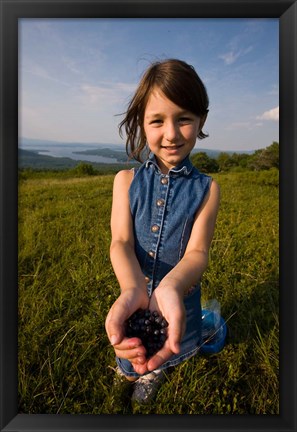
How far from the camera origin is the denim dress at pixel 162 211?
1.61m

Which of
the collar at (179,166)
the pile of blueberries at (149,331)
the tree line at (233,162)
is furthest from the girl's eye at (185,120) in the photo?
the tree line at (233,162)

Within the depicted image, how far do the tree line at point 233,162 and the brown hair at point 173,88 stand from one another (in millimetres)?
812

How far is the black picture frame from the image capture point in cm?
156

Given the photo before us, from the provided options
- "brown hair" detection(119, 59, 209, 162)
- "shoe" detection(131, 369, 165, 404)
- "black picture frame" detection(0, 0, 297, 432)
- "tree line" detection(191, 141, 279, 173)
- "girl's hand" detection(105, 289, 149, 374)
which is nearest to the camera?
"girl's hand" detection(105, 289, 149, 374)

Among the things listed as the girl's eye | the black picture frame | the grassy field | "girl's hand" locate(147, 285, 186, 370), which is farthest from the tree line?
"girl's hand" locate(147, 285, 186, 370)

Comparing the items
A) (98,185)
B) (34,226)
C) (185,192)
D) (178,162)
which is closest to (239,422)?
(185,192)

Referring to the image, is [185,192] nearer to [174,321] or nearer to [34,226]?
[174,321]

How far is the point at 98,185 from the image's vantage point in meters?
3.06

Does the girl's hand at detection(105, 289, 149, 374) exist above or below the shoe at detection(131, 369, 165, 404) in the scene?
above

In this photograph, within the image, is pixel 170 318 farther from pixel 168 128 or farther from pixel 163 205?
pixel 168 128

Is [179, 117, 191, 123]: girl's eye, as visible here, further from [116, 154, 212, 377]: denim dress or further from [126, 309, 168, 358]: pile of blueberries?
[126, 309, 168, 358]: pile of blueberries

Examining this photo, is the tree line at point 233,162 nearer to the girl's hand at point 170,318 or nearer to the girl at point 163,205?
the girl at point 163,205

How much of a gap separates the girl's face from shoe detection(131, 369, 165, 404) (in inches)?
38.9
